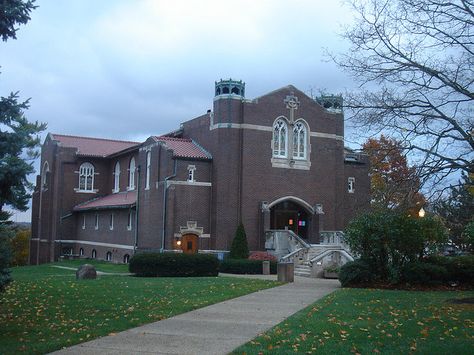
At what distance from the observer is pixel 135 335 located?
1081 cm

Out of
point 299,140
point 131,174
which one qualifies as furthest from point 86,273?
point 131,174

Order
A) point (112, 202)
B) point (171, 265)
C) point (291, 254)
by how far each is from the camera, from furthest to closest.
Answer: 1. point (112, 202)
2. point (291, 254)
3. point (171, 265)

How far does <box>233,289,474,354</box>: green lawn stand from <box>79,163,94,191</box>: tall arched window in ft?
135

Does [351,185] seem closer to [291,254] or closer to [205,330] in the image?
[291,254]

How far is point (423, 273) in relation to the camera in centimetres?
2123

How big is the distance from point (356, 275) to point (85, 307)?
1099 cm

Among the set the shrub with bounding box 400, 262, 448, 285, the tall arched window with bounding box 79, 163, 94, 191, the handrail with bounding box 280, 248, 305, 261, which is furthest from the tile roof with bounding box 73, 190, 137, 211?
the shrub with bounding box 400, 262, 448, 285

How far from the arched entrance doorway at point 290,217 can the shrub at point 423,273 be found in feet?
64.0

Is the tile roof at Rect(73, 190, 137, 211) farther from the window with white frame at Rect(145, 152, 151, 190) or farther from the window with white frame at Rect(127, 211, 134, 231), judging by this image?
the window with white frame at Rect(145, 152, 151, 190)

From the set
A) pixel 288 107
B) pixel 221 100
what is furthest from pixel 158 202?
pixel 288 107

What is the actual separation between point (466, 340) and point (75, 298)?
10684 millimetres

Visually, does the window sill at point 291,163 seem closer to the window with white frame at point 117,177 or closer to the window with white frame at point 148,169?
the window with white frame at point 148,169

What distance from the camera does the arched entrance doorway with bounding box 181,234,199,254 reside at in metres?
38.3

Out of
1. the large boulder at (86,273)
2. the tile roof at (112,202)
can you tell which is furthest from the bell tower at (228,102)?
the large boulder at (86,273)
